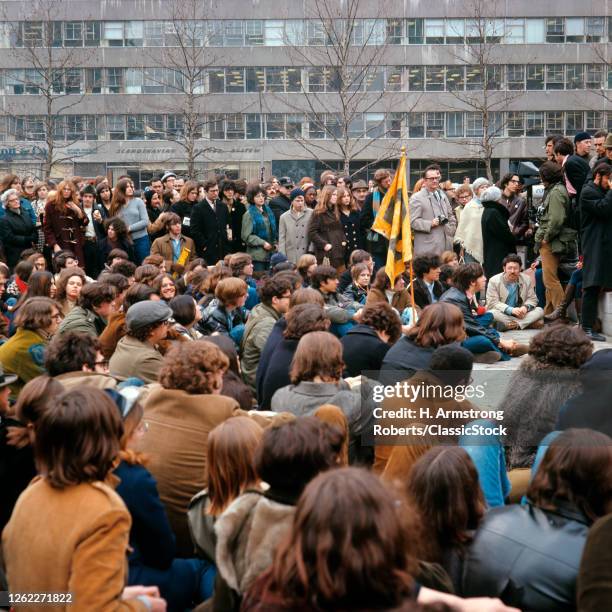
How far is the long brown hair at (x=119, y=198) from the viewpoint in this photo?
15.3 meters

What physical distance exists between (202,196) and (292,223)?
1971 mm

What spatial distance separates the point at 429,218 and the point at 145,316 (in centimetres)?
724

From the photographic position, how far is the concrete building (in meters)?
54.7

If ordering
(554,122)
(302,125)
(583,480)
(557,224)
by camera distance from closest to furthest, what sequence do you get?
(583,480), (557,224), (302,125), (554,122)

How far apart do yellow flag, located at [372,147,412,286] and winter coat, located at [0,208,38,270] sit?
6.43 metres

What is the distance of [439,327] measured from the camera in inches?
257

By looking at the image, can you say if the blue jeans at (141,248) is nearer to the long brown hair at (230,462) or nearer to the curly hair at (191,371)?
the curly hair at (191,371)

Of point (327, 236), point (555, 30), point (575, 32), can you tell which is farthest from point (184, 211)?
point (575, 32)

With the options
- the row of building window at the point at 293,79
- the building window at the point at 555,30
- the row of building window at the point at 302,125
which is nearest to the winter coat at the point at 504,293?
the row of building window at the point at 302,125

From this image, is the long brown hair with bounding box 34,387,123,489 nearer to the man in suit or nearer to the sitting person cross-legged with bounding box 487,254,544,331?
the sitting person cross-legged with bounding box 487,254,544,331

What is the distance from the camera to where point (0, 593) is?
446 cm

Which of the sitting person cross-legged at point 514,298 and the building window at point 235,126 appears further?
the building window at point 235,126

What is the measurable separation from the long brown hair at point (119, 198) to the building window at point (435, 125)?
41.8 m

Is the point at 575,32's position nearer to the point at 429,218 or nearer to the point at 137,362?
the point at 429,218
